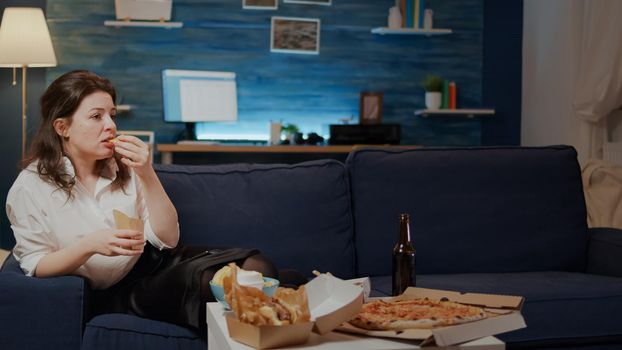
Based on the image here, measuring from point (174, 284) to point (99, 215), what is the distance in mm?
376

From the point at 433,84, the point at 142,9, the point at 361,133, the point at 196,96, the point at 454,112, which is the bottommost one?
the point at 361,133

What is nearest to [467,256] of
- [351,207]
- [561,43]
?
[351,207]

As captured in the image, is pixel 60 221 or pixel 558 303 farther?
pixel 558 303

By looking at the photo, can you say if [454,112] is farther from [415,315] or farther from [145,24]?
[415,315]

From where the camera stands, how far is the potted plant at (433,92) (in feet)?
20.3

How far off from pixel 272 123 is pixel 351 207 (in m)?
2.94

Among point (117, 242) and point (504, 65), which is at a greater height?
point (504, 65)

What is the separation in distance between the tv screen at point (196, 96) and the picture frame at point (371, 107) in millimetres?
970

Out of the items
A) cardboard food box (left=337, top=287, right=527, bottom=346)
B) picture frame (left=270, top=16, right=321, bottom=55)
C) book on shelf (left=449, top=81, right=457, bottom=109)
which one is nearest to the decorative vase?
book on shelf (left=449, top=81, right=457, bottom=109)

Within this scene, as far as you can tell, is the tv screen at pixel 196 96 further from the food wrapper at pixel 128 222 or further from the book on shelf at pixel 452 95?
the food wrapper at pixel 128 222

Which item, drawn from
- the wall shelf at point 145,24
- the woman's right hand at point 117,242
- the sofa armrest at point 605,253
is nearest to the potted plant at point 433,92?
the wall shelf at point 145,24

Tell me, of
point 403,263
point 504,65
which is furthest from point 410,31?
point 403,263

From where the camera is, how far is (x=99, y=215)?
257 cm

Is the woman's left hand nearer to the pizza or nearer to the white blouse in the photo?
the white blouse
